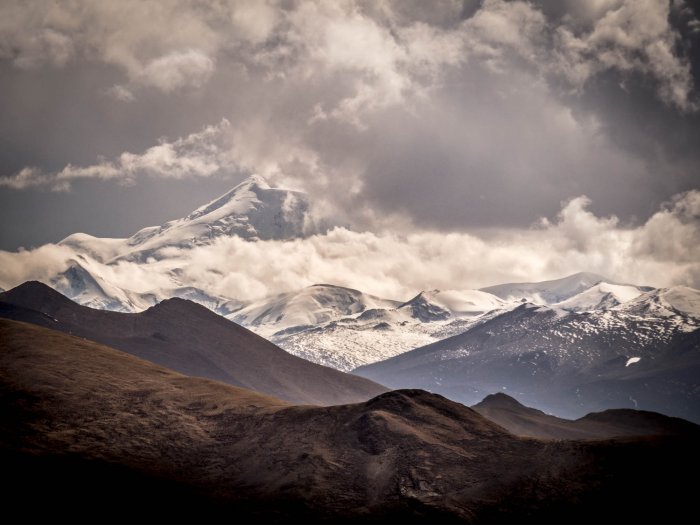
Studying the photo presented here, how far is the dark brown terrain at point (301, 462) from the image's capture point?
12675 centimetres

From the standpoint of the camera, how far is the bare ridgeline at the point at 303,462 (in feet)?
416

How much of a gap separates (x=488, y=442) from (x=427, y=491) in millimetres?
27739

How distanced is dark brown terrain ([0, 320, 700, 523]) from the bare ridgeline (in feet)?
1.11

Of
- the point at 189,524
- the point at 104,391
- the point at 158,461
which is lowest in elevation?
the point at 189,524

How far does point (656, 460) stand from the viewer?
13775 centimetres

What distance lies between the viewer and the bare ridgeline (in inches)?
4988

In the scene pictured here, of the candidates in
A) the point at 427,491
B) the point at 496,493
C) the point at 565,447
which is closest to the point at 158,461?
the point at 427,491

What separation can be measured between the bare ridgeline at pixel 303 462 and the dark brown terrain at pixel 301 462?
0.34 m

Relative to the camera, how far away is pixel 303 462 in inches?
5802

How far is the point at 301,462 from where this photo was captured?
148m

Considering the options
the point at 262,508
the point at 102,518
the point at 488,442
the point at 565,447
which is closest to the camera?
the point at 102,518

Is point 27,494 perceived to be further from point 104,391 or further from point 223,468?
point 104,391

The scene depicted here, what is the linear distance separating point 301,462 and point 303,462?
0.41 metres

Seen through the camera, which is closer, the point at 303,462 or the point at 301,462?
the point at 303,462
